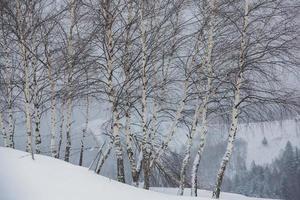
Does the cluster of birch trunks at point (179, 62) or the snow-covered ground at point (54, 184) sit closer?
the snow-covered ground at point (54, 184)

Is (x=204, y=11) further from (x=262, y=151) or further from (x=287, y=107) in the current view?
(x=262, y=151)

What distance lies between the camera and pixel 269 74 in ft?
38.7

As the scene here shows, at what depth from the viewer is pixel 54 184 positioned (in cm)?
748

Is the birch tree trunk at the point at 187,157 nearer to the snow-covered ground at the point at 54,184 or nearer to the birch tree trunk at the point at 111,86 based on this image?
the birch tree trunk at the point at 111,86

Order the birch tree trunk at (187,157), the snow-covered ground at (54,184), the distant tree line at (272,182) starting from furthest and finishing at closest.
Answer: the distant tree line at (272,182), the birch tree trunk at (187,157), the snow-covered ground at (54,184)

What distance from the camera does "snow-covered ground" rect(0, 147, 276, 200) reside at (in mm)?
7137

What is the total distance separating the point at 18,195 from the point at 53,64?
10.2m

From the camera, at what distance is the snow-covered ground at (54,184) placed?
7.14 metres

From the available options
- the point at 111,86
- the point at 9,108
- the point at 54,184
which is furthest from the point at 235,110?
the point at 9,108

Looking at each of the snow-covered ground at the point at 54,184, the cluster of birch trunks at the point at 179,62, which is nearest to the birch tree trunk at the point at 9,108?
the cluster of birch trunks at the point at 179,62

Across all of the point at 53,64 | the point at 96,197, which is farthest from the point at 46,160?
the point at 53,64

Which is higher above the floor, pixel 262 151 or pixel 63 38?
pixel 262 151

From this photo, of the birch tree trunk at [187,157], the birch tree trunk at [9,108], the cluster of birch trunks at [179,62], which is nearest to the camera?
the cluster of birch trunks at [179,62]

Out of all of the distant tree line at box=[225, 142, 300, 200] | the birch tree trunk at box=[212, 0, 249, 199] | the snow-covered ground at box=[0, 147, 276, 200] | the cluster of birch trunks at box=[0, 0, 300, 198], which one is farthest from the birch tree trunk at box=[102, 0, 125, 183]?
the distant tree line at box=[225, 142, 300, 200]
